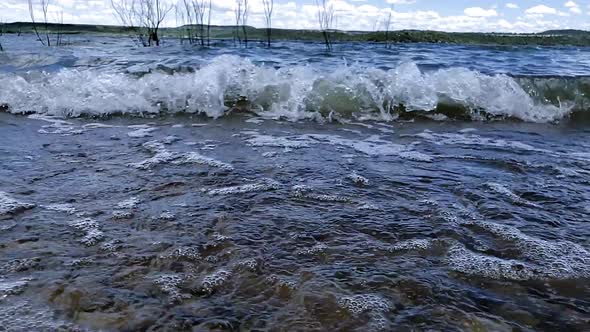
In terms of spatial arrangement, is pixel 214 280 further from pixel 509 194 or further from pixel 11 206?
pixel 509 194

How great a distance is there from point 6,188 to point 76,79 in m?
3.79

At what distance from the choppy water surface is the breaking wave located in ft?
0.52

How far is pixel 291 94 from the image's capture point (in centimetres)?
608

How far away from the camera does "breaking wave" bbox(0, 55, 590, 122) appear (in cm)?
578

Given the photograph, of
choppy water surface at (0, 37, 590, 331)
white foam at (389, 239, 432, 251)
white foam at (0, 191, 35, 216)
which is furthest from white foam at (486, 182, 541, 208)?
white foam at (0, 191, 35, 216)

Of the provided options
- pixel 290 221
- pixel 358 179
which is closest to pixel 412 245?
pixel 290 221

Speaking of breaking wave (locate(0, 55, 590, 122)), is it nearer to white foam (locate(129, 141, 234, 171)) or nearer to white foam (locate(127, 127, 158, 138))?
white foam (locate(127, 127, 158, 138))

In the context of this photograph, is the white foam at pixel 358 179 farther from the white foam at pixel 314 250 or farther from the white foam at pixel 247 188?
the white foam at pixel 314 250

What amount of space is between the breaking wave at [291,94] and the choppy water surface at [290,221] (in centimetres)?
16

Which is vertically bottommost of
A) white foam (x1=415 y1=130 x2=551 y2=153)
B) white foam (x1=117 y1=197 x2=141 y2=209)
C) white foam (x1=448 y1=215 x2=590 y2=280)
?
white foam (x1=448 y1=215 x2=590 y2=280)

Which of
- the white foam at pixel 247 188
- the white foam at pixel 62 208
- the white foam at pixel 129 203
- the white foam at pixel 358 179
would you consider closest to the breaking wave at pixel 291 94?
the white foam at pixel 358 179

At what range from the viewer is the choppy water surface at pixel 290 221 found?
5.61ft

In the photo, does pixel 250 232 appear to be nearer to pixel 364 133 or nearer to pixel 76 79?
pixel 364 133

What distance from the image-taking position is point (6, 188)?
291cm
